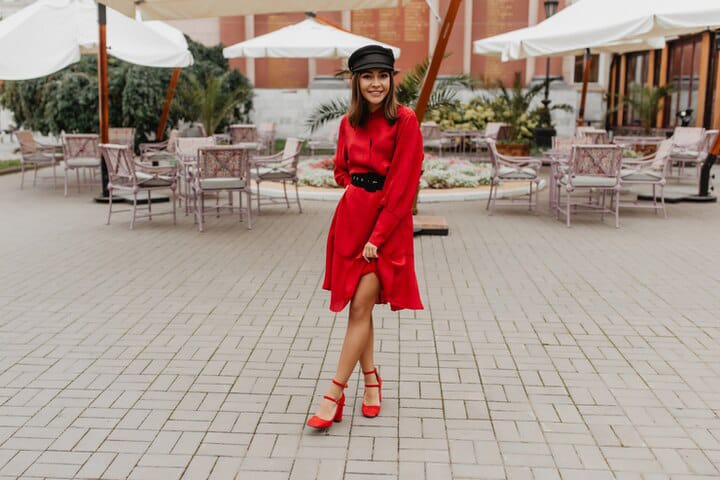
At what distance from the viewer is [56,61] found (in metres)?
10.3

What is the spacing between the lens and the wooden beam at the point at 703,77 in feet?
59.4

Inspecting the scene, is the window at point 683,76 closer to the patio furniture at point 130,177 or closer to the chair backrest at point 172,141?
the chair backrest at point 172,141

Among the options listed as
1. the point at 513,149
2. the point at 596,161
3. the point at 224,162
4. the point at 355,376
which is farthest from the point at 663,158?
the point at 355,376

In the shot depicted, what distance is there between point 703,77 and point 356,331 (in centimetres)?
1757

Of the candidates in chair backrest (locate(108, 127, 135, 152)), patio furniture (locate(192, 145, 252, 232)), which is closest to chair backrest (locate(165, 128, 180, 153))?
→ chair backrest (locate(108, 127, 135, 152))

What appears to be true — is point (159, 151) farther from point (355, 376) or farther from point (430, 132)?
point (355, 376)

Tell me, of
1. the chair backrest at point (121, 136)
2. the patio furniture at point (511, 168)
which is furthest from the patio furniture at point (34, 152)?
the patio furniture at point (511, 168)

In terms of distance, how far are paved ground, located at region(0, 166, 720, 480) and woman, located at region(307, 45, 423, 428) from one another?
422 millimetres

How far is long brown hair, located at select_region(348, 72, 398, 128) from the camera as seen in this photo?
3254mm

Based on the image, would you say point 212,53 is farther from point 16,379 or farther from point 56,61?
point 16,379

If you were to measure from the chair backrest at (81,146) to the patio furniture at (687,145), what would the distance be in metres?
9.38

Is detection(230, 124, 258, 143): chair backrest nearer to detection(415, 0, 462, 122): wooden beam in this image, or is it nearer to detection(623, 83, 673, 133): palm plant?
detection(415, 0, 462, 122): wooden beam

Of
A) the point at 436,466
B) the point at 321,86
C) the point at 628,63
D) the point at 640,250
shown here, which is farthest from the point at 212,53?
the point at 436,466

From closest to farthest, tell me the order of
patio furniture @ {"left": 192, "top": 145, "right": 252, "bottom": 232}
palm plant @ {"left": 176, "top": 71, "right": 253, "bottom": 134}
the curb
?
patio furniture @ {"left": 192, "top": 145, "right": 252, "bottom": 232}
the curb
palm plant @ {"left": 176, "top": 71, "right": 253, "bottom": 134}
